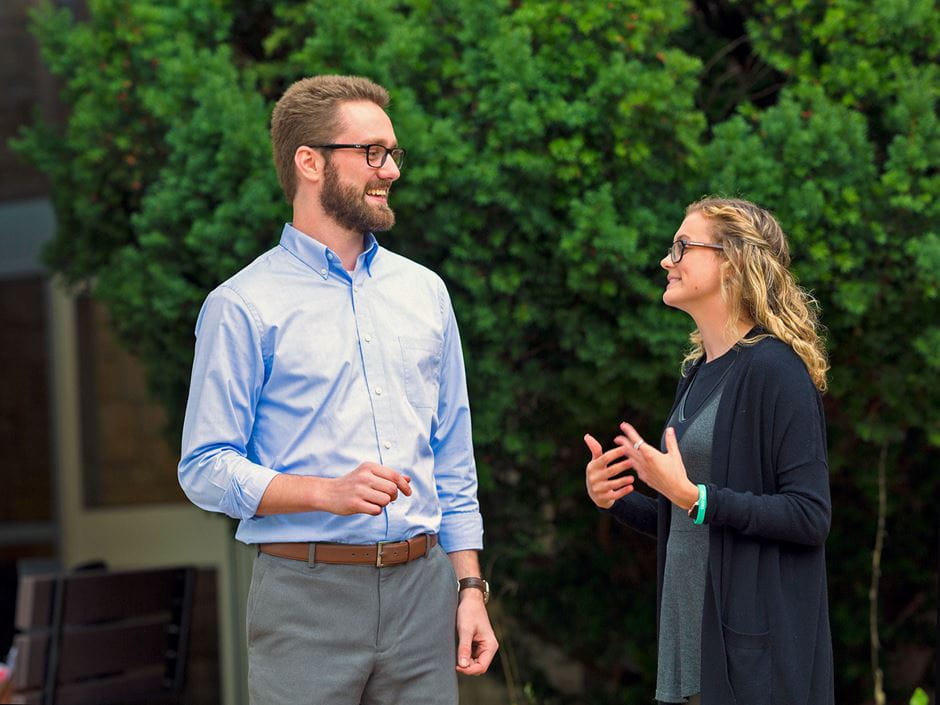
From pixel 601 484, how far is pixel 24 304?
6063 millimetres

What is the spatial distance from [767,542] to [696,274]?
598 millimetres

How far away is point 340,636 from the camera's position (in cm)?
260

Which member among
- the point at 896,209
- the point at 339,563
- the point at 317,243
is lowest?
the point at 339,563

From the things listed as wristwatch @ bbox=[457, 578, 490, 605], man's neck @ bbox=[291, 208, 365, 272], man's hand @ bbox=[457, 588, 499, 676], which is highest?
man's neck @ bbox=[291, 208, 365, 272]

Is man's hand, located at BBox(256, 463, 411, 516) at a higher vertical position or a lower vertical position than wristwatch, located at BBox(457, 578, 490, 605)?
higher

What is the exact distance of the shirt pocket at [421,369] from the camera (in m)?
2.77

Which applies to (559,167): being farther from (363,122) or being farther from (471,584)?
(471,584)

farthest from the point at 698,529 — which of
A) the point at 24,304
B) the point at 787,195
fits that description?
the point at 24,304

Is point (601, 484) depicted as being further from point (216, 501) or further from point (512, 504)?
point (512, 504)

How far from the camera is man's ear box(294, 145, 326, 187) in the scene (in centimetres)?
277

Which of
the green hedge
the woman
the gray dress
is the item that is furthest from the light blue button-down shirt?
the green hedge

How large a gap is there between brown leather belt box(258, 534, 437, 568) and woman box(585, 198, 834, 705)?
1.55 ft

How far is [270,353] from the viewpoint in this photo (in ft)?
8.73

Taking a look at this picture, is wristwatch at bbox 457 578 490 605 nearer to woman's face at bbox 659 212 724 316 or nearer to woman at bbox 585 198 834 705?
woman at bbox 585 198 834 705
